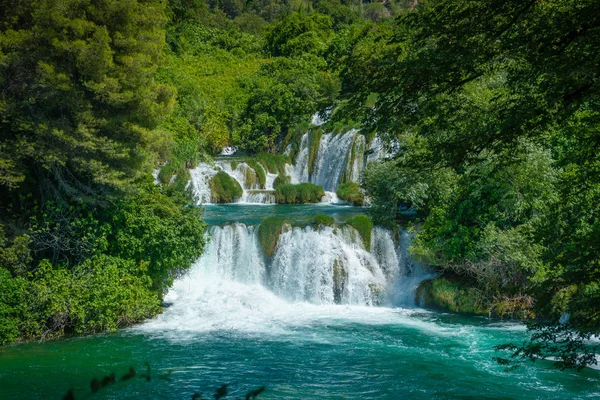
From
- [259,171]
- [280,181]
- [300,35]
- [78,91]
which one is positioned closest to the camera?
[78,91]

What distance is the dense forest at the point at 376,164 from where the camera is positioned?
567 centimetres

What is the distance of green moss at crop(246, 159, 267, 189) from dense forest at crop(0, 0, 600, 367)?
8748 mm

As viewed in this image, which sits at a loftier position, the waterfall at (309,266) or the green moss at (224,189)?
the green moss at (224,189)

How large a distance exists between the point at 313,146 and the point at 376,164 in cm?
1023

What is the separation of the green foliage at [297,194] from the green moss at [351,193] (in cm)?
106

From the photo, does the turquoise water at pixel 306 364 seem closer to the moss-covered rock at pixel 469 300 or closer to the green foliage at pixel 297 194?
the moss-covered rock at pixel 469 300

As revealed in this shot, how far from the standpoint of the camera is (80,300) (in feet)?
42.5

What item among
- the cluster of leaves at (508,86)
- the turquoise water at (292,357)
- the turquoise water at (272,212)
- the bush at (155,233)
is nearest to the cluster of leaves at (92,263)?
the bush at (155,233)

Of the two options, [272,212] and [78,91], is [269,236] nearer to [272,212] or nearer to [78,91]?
[272,212]

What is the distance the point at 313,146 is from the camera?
29.5 m

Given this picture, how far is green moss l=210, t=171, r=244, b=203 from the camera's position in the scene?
25953mm

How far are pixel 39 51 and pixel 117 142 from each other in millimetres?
2391

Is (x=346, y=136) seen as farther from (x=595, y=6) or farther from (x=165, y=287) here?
(x=595, y=6)

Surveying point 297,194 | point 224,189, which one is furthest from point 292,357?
point 224,189
